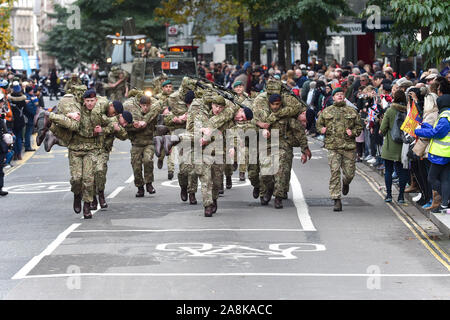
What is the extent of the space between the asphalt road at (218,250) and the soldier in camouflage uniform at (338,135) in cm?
51

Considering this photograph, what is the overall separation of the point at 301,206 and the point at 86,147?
3.50m

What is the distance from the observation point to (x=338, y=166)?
16547 millimetres

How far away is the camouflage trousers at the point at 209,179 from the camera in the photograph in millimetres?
15820

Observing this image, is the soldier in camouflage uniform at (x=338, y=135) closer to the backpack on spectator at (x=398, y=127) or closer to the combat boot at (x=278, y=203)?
the backpack on spectator at (x=398, y=127)

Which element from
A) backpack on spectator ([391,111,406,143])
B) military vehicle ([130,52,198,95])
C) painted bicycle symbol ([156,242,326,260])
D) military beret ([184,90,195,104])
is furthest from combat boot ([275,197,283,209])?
military vehicle ([130,52,198,95])

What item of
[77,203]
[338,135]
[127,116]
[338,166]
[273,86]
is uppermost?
[273,86]

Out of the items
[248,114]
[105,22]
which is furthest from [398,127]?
[105,22]

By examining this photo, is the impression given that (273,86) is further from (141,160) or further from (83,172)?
(83,172)

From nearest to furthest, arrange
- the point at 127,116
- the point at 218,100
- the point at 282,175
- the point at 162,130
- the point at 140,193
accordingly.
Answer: the point at 218,100
the point at 127,116
the point at 282,175
the point at 162,130
the point at 140,193

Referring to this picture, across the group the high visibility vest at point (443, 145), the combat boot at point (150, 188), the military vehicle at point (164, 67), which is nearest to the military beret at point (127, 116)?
the combat boot at point (150, 188)
